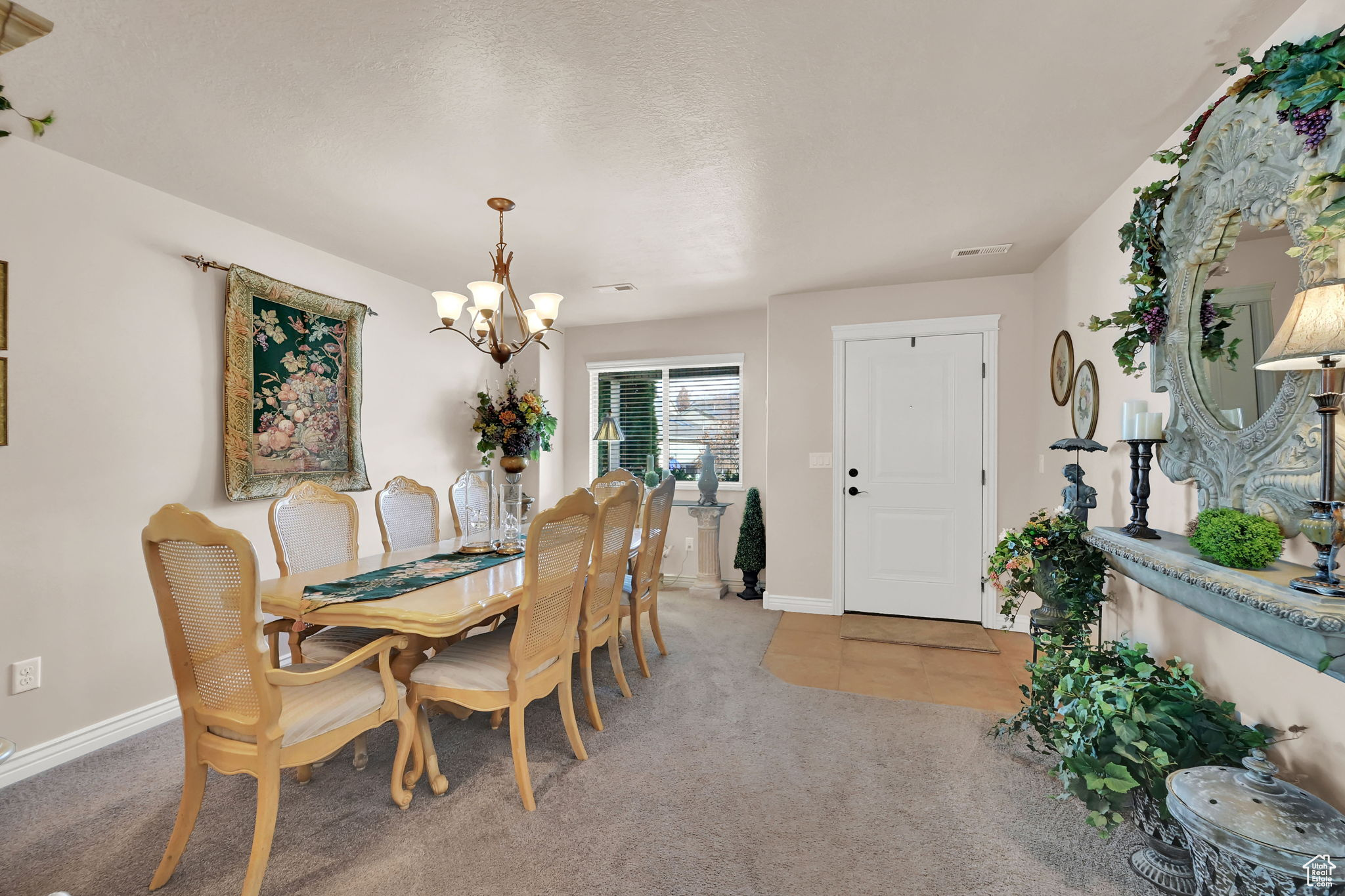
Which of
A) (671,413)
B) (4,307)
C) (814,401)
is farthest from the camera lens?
(671,413)

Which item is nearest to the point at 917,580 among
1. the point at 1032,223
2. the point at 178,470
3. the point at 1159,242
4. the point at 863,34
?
the point at 1032,223

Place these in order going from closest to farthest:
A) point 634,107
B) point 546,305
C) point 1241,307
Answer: point 1241,307 < point 634,107 < point 546,305

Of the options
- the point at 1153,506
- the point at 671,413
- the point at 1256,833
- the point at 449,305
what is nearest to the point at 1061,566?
the point at 1153,506

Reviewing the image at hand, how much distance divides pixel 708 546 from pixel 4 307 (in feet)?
13.9

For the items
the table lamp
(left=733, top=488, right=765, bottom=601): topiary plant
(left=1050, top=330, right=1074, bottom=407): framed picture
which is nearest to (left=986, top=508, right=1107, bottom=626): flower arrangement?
the table lamp

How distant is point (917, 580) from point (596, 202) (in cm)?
337

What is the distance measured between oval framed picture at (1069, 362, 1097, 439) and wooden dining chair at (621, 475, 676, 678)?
2.19 meters

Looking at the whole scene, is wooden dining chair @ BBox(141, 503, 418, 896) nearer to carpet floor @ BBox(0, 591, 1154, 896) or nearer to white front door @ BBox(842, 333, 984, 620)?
carpet floor @ BBox(0, 591, 1154, 896)

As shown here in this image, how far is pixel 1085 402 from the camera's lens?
3047 millimetres

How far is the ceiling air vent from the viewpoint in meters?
3.42

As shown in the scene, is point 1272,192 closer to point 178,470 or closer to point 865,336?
point 865,336

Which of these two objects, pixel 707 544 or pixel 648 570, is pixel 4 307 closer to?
pixel 648 570

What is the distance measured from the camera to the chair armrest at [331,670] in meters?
1.55

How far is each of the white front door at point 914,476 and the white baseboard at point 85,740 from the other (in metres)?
4.07
